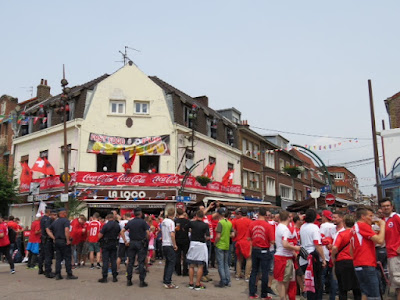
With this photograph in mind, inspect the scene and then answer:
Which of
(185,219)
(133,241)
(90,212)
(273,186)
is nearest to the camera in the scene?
(133,241)

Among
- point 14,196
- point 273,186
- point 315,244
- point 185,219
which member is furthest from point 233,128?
A: point 315,244

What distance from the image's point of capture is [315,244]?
6.89 m

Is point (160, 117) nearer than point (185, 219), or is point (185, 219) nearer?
point (185, 219)

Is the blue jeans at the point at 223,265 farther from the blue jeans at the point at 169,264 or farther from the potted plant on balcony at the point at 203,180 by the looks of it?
the potted plant on balcony at the point at 203,180

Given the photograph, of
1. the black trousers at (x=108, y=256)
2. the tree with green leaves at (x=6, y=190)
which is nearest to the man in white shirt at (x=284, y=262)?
A: the black trousers at (x=108, y=256)

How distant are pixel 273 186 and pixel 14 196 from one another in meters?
22.0

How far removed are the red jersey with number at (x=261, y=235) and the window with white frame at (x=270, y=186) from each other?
2645cm

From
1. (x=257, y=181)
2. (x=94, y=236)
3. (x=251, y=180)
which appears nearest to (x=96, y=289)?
(x=94, y=236)

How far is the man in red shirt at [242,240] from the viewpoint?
33.6 feet

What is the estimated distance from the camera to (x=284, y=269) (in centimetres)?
685

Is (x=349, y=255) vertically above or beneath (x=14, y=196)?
beneath

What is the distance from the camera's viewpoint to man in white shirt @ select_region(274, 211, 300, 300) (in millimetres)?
6820

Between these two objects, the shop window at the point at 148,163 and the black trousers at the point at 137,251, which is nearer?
the black trousers at the point at 137,251

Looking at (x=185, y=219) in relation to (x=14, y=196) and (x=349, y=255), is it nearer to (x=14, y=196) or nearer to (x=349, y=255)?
(x=349, y=255)
